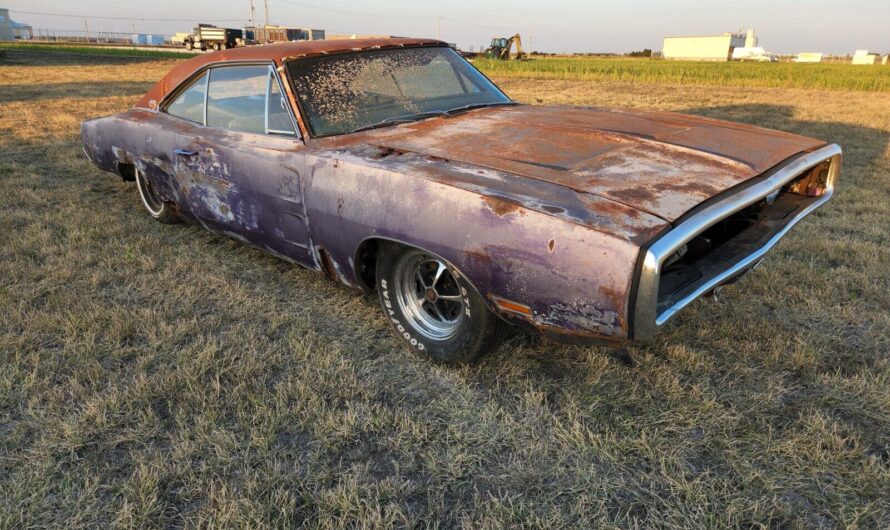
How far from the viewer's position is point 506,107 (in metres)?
3.36

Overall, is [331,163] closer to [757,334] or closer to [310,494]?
[310,494]

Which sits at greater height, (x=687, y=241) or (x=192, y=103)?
(x=192, y=103)

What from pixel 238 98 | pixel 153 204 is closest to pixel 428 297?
pixel 238 98

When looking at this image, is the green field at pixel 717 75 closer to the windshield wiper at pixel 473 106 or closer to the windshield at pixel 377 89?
the windshield wiper at pixel 473 106

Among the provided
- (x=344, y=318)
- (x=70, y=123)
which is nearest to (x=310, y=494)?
(x=344, y=318)

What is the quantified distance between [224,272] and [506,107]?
6.36 feet

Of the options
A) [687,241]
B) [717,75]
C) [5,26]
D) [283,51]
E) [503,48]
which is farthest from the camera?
[5,26]

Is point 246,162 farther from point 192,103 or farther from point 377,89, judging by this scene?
point 192,103

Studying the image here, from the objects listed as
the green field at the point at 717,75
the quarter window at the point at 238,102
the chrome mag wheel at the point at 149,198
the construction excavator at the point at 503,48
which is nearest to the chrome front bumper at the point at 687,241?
the quarter window at the point at 238,102

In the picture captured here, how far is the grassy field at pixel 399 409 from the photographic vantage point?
173 centimetres

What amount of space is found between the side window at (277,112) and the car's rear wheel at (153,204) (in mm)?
1560

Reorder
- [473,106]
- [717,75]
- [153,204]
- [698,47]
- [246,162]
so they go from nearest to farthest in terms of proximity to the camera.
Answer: [246,162] → [473,106] → [153,204] → [717,75] → [698,47]

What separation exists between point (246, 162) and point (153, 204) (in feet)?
6.15

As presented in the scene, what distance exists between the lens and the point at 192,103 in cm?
358
